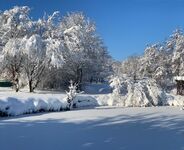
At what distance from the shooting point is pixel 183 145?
457 inches

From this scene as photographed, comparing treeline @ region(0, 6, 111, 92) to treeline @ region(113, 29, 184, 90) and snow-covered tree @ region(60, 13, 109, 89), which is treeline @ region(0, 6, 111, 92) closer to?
snow-covered tree @ region(60, 13, 109, 89)

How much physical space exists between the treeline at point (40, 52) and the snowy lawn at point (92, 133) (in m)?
15.9

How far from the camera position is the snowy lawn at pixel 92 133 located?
37.6ft

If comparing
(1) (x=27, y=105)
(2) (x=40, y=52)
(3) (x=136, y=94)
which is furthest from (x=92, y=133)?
(2) (x=40, y=52)

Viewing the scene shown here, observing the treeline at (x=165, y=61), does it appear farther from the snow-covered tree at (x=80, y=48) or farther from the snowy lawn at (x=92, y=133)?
the snowy lawn at (x=92, y=133)

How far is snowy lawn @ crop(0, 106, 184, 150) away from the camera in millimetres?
11453

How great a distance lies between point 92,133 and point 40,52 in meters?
20.1

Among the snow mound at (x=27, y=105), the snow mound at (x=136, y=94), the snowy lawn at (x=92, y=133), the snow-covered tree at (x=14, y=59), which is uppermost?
the snow-covered tree at (x=14, y=59)

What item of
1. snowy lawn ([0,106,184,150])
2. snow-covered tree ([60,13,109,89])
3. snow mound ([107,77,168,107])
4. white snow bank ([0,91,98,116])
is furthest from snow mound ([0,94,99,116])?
snow-covered tree ([60,13,109,89])

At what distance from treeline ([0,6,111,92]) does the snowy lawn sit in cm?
1594

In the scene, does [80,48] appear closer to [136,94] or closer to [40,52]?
[40,52]

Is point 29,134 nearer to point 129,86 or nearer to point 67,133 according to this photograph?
point 67,133

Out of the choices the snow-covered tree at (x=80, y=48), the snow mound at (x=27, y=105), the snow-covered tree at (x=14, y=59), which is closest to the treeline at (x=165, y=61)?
the snow-covered tree at (x=80, y=48)

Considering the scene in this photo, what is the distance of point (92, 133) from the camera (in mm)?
13391
